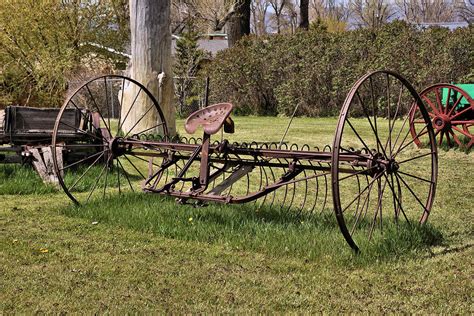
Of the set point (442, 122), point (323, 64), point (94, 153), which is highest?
point (323, 64)

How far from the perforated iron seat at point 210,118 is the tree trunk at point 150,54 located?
17.1ft

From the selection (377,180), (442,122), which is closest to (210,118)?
(377,180)

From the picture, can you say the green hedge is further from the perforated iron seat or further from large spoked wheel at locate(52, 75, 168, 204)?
the perforated iron seat

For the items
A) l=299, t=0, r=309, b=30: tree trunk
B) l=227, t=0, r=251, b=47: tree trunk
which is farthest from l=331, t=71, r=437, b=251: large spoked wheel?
l=299, t=0, r=309, b=30: tree trunk

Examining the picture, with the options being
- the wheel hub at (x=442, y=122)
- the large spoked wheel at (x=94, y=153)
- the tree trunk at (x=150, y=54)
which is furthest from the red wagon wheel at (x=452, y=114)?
the large spoked wheel at (x=94, y=153)

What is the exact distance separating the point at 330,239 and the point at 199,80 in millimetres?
17362

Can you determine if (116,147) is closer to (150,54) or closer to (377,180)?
(377,180)

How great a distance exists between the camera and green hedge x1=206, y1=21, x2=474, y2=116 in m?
16.2

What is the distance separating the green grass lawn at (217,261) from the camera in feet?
12.6

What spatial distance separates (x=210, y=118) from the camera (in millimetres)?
5496

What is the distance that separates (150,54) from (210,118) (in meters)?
5.68

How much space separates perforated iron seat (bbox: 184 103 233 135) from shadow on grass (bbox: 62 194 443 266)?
0.82 metres

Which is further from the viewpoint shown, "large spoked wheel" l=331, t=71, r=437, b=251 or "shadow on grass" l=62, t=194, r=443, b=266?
"shadow on grass" l=62, t=194, r=443, b=266

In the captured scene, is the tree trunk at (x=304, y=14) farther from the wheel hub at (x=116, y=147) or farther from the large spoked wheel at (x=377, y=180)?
the wheel hub at (x=116, y=147)
